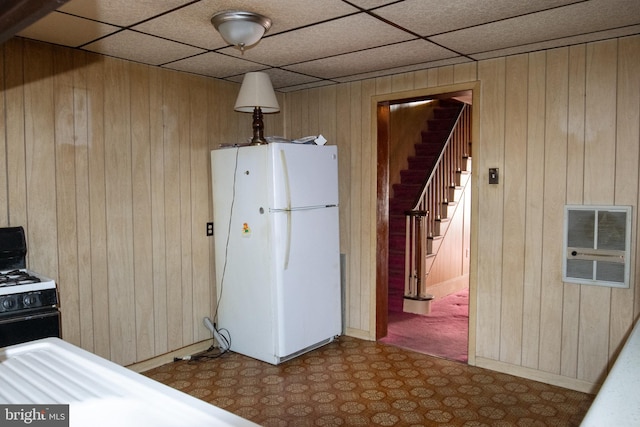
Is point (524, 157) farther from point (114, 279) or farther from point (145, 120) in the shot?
point (114, 279)

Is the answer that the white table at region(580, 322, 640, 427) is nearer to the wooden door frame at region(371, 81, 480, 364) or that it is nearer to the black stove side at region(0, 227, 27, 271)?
the wooden door frame at region(371, 81, 480, 364)

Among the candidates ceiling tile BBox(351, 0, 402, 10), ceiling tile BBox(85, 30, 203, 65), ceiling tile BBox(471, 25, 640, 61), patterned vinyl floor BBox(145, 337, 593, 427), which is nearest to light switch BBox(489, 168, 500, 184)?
ceiling tile BBox(471, 25, 640, 61)

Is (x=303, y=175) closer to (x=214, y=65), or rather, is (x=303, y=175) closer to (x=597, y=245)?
(x=214, y=65)

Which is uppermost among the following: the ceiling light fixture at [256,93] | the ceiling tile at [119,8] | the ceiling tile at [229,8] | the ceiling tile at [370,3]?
the ceiling tile at [229,8]

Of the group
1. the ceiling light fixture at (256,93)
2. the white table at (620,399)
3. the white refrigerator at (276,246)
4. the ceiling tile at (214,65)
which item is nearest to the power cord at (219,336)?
the white refrigerator at (276,246)

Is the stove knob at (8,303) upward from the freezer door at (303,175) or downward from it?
downward

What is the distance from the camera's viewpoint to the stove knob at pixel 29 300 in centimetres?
249

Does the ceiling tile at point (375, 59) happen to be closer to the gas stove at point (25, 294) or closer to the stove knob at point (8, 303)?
the gas stove at point (25, 294)

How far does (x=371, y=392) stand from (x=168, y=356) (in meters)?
1.64

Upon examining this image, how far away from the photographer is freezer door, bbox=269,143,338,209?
358 cm

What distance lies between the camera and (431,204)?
5.59 metres

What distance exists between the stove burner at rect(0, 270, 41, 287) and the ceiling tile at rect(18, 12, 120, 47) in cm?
130

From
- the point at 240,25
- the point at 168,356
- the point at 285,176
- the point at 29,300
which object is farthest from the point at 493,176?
the point at 29,300

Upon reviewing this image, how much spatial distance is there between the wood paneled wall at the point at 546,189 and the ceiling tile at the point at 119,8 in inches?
83.6
